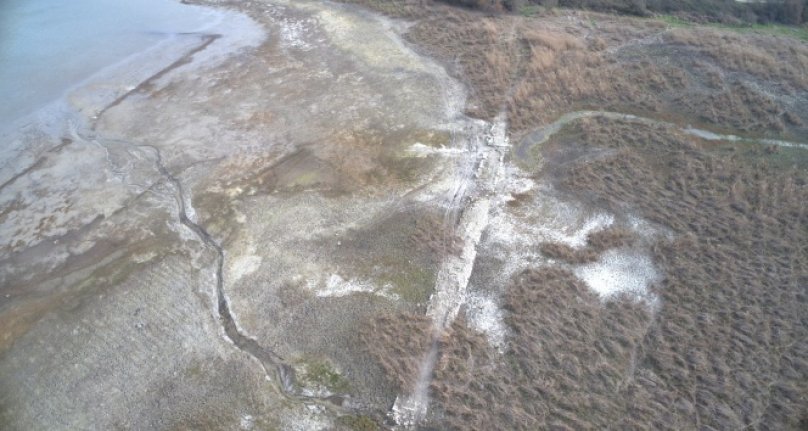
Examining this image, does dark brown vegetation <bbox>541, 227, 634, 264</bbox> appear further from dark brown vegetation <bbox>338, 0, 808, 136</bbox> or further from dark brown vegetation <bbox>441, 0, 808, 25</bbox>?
dark brown vegetation <bbox>441, 0, 808, 25</bbox>

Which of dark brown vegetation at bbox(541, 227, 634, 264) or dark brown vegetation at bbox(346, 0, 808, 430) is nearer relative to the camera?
dark brown vegetation at bbox(346, 0, 808, 430)

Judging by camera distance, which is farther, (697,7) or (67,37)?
(697,7)

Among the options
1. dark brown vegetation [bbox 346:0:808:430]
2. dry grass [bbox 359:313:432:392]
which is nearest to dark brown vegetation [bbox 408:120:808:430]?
dark brown vegetation [bbox 346:0:808:430]

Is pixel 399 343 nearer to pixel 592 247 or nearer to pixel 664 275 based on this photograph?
pixel 592 247

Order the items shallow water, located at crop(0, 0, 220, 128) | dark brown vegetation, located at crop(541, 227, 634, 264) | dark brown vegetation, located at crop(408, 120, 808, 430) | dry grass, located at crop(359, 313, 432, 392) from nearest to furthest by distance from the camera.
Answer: dark brown vegetation, located at crop(408, 120, 808, 430)
dry grass, located at crop(359, 313, 432, 392)
dark brown vegetation, located at crop(541, 227, 634, 264)
shallow water, located at crop(0, 0, 220, 128)

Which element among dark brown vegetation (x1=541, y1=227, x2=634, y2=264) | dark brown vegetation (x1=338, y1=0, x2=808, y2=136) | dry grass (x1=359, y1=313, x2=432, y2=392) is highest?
dark brown vegetation (x1=338, y1=0, x2=808, y2=136)

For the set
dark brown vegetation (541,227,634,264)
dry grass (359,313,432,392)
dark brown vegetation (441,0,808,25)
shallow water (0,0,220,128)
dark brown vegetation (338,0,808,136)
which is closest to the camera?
dry grass (359,313,432,392)

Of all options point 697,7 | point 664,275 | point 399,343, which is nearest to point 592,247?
point 664,275

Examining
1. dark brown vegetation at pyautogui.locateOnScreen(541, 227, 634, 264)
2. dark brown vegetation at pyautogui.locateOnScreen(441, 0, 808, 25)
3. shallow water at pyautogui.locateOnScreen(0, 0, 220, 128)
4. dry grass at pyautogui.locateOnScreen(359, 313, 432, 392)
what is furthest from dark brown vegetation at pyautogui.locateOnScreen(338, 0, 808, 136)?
shallow water at pyautogui.locateOnScreen(0, 0, 220, 128)

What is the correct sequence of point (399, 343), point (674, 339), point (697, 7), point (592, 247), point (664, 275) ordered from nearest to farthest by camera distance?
A: point (674, 339) < point (399, 343) < point (664, 275) < point (592, 247) < point (697, 7)

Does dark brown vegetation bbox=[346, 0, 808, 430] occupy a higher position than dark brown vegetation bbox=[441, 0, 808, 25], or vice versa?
dark brown vegetation bbox=[441, 0, 808, 25]
